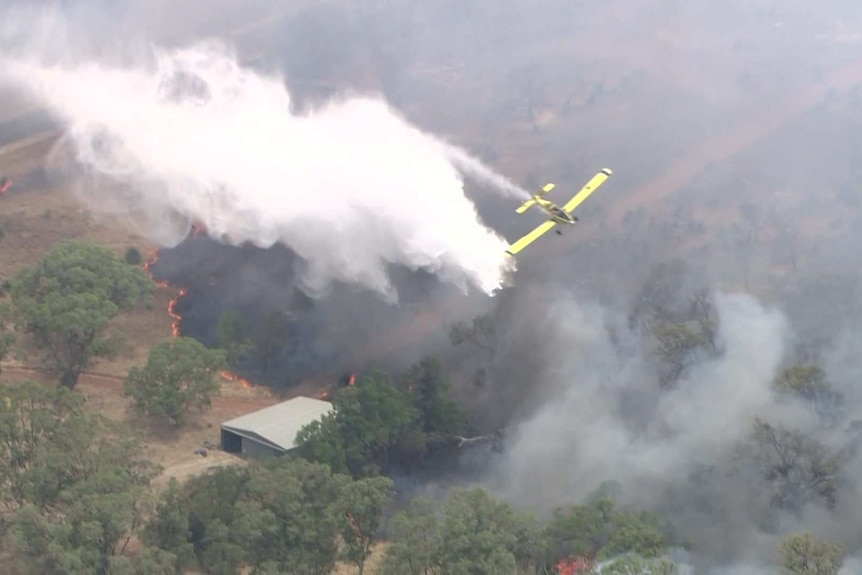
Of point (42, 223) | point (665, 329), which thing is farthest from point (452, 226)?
point (42, 223)

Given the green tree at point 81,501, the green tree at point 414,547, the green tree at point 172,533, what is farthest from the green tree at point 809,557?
the green tree at point 81,501

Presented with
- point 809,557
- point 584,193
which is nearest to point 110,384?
point 584,193

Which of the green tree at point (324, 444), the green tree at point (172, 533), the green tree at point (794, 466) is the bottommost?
the green tree at point (172, 533)

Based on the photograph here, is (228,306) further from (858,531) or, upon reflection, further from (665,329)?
(858,531)

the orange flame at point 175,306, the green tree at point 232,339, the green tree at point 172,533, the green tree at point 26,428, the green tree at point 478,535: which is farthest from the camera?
the orange flame at point 175,306

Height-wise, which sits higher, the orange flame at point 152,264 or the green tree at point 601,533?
the orange flame at point 152,264

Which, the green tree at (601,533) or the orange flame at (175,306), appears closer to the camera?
the green tree at (601,533)

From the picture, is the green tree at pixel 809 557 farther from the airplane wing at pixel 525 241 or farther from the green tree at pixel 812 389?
the airplane wing at pixel 525 241
